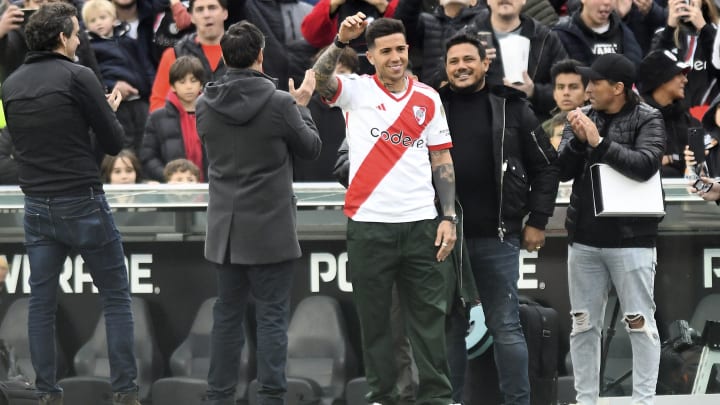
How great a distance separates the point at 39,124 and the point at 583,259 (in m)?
2.97

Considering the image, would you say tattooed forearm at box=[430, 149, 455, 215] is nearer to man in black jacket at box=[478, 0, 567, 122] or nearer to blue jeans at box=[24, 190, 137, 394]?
blue jeans at box=[24, 190, 137, 394]

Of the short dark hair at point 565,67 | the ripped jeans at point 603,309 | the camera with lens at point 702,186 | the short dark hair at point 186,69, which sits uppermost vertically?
the short dark hair at point 186,69

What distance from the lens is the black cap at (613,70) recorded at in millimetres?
7520

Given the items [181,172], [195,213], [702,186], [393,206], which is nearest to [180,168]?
[181,172]

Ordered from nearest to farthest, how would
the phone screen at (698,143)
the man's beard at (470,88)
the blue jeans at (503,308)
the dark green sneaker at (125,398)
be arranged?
the dark green sneaker at (125,398) → the blue jeans at (503,308) → the man's beard at (470,88) → the phone screen at (698,143)

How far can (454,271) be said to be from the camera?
24.0 ft

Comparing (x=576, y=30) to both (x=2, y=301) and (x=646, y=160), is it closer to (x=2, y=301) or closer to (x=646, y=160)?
(x=646, y=160)

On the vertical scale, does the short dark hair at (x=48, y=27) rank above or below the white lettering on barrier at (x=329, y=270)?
above

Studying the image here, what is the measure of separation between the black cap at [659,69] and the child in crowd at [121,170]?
348 centimetres

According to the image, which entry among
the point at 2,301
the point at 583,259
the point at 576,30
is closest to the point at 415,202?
the point at 583,259

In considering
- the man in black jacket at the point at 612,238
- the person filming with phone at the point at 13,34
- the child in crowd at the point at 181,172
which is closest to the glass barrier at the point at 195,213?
the man in black jacket at the point at 612,238

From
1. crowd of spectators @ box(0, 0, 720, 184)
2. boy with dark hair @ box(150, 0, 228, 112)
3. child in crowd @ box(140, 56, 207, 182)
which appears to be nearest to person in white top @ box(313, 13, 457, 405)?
crowd of spectators @ box(0, 0, 720, 184)

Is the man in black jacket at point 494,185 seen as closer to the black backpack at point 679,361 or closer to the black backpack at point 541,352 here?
the black backpack at point 541,352

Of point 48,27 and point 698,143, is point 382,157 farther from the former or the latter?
point 698,143
